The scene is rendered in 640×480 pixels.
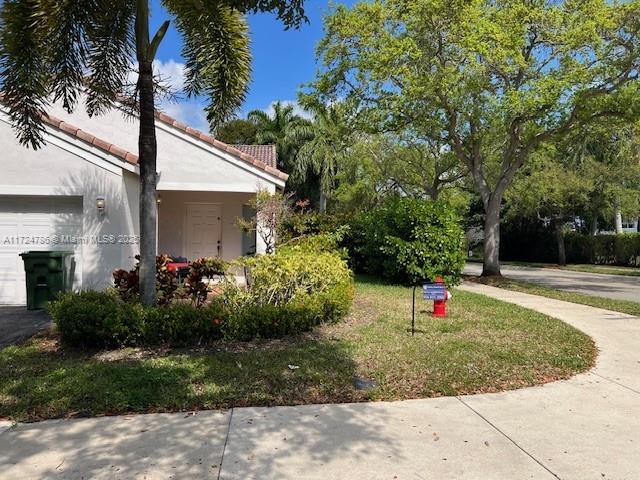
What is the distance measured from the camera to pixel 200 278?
8133 millimetres

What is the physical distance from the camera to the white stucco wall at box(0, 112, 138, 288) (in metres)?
10.1

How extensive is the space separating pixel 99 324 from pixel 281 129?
29482 mm

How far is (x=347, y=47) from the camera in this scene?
55.9 ft

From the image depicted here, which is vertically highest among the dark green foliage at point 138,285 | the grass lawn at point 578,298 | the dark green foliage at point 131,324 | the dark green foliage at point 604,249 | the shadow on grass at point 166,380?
the dark green foliage at point 604,249

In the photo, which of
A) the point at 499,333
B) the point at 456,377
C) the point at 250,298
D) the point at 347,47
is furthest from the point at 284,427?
the point at 347,47

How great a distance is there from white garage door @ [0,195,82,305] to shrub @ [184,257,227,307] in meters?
3.53

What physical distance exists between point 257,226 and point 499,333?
6332 millimetres

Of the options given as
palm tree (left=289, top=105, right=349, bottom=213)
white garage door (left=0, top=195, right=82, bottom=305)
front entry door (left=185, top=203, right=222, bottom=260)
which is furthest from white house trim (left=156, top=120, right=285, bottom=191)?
palm tree (left=289, top=105, right=349, bottom=213)

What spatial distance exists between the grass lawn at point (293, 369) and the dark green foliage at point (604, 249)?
26316 mm

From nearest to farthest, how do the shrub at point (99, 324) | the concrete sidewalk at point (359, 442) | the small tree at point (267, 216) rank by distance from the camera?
the concrete sidewalk at point (359, 442) < the shrub at point (99, 324) < the small tree at point (267, 216)

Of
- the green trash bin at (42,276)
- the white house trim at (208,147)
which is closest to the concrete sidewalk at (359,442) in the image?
the green trash bin at (42,276)

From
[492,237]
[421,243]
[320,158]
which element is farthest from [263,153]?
[320,158]

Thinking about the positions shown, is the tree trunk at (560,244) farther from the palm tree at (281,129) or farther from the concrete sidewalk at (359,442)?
the concrete sidewalk at (359,442)

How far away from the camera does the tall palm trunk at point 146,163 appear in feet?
23.3
